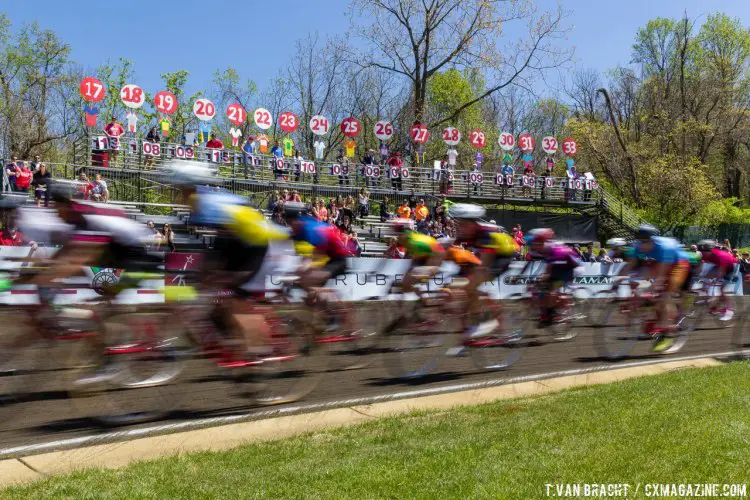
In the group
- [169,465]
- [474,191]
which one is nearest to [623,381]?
[169,465]

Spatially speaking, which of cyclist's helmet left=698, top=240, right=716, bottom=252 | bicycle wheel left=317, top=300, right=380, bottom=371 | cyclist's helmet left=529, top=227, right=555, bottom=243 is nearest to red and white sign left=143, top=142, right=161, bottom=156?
cyclist's helmet left=529, top=227, right=555, bottom=243

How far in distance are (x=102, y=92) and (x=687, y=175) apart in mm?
36313

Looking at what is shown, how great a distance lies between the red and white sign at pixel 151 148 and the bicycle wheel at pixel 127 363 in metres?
17.7

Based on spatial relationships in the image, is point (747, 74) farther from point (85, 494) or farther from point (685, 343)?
point (85, 494)

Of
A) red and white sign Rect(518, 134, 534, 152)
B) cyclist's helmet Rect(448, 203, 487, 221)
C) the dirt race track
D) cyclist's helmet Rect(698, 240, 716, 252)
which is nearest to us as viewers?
the dirt race track

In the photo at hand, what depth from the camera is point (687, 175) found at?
4491 cm

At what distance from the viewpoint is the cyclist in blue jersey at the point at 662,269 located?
1184cm

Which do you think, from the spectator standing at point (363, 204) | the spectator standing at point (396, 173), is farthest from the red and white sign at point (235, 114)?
the spectator standing at point (396, 173)

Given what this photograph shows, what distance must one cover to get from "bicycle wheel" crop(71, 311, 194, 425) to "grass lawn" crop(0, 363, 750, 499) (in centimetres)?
157

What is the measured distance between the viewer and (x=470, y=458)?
5469mm

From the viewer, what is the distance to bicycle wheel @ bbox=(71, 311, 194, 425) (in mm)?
6660

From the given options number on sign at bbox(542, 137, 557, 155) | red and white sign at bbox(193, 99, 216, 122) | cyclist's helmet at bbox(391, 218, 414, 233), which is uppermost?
red and white sign at bbox(193, 99, 216, 122)

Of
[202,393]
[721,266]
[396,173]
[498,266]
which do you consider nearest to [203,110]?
[396,173]

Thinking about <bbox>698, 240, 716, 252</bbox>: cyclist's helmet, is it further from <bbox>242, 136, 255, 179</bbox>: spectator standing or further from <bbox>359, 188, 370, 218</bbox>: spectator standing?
<bbox>242, 136, 255, 179</bbox>: spectator standing
